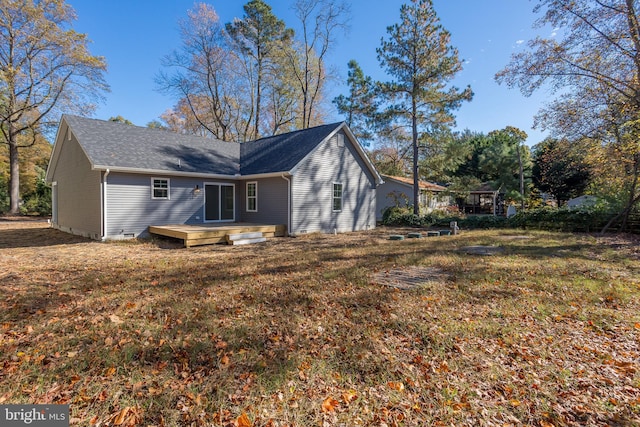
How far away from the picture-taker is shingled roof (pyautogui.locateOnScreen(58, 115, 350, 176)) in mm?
11086

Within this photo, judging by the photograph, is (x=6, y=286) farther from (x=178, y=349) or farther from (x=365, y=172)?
(x=365, y=172)

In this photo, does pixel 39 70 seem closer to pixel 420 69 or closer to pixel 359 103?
pixel 359 103

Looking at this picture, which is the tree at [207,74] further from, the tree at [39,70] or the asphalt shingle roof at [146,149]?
the asphalt shingle roof at [146,149]

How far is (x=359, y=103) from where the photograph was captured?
19250mm

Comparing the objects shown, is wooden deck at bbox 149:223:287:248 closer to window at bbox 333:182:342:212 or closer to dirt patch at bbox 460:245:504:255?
window at bbox 333:182:342:212

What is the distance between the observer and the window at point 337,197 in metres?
14.5

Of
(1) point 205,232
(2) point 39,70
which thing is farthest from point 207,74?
(1) point 205,232

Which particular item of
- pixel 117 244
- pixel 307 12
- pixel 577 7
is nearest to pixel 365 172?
pixel 577 7

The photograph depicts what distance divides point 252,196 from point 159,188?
3.81m

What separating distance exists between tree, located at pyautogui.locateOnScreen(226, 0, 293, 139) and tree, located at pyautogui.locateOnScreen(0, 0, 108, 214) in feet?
32.2

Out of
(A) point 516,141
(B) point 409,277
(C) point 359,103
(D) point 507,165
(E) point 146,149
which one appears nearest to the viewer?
(B) point 409,277

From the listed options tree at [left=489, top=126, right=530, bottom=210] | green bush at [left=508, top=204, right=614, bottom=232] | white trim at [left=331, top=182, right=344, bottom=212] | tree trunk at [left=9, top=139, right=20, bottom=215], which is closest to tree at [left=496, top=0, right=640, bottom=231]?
green bush at [left=508, top=204, right=614, bottom=232]

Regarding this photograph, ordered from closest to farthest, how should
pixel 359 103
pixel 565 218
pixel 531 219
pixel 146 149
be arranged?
pixel 146 149 → pixel 565 218 → pixel 531 219 → pixel 359 103

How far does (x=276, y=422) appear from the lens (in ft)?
7.36
